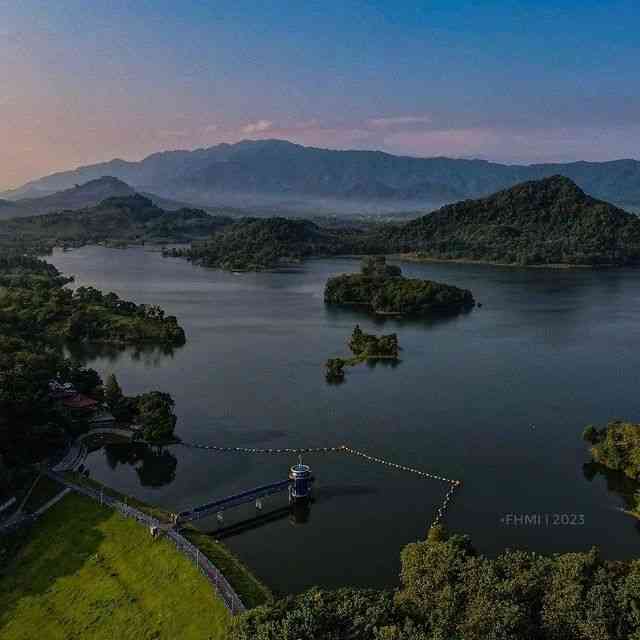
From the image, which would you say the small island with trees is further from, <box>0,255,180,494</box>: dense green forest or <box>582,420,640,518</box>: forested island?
<box>582,420,640,518</box>: forested island

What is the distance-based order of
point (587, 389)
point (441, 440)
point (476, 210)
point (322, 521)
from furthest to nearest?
point (476, 210) < point (587, 389) < point (441, 440) < point (322, 521)

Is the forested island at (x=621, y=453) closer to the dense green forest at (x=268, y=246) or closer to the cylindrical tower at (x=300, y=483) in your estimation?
the cylindrical tower at (x=300, y=483)

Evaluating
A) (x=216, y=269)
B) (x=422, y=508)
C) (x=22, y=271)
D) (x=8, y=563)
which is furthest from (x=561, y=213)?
(x=8, y=563)

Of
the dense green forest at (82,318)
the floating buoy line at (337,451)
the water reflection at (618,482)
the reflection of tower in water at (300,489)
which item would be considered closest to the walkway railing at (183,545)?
the reflection of tower in water at (300,489)

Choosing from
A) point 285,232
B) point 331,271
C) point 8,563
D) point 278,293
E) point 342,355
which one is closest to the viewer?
point 8,563

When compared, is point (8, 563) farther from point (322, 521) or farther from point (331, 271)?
point (331, 271)

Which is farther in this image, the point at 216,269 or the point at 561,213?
the point at 561,213

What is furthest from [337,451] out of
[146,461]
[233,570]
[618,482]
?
[618,482]
